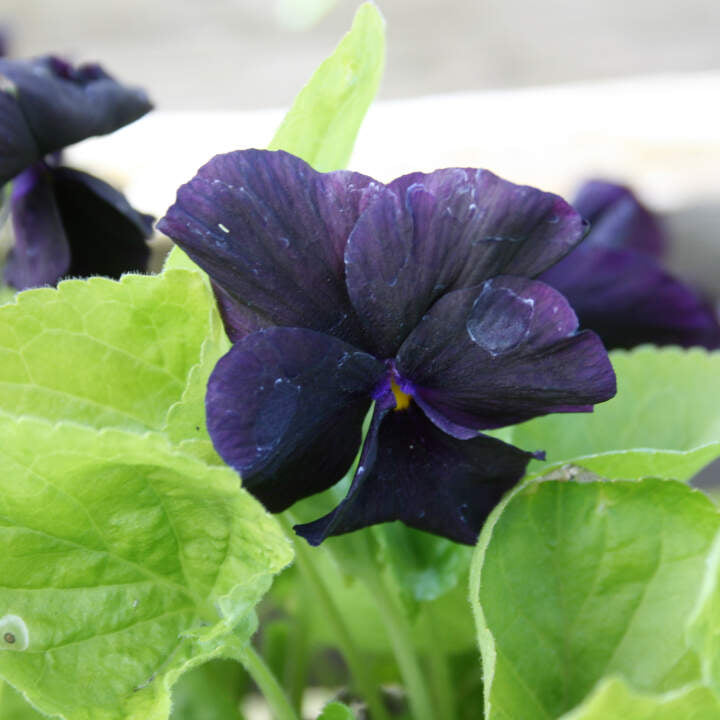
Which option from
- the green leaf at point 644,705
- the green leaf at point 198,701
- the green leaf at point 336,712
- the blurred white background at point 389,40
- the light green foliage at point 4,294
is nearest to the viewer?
the green leaf at point 644,705

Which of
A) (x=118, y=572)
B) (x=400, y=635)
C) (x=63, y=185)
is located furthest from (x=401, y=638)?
(x=63, y=185)

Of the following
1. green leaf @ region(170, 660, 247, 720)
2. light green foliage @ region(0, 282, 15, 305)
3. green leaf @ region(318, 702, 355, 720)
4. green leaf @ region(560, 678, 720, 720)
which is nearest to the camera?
green leaf @ region(560, 678, 720, 720)

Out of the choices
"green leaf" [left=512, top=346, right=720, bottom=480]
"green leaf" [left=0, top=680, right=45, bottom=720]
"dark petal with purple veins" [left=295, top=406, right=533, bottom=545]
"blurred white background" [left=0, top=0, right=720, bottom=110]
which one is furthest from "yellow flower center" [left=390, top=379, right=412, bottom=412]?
"blurred white background" [left=0, top=0, right=720, bottom=110]


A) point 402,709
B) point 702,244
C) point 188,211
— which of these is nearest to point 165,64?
point 702,244

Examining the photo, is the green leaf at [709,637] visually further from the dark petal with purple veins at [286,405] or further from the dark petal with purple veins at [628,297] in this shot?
the dark petal with purple veins at [628,297]

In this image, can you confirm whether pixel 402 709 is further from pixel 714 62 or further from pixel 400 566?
pixel 714 62

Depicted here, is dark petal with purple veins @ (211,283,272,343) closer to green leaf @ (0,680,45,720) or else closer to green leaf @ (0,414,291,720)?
green leaf @ (0,414,291,720)

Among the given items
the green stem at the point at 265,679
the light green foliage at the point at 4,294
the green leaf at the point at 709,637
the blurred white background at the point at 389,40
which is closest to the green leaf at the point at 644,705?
the green leaf at the point at 709,637
